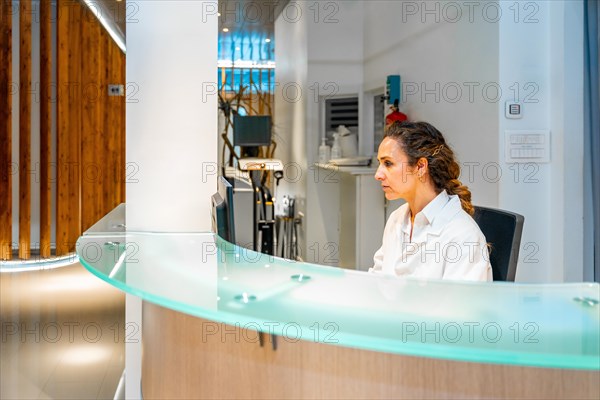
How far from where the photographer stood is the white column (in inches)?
98.9

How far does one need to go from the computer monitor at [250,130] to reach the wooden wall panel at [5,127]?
2.54 meters

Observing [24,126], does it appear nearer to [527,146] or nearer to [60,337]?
[60,337]

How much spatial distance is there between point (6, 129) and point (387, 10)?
171 inches

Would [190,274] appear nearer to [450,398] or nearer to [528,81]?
[450,398]

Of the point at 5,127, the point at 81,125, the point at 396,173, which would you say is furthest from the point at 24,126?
the point at 396,173

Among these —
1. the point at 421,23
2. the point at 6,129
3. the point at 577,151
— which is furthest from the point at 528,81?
the point at 6,129

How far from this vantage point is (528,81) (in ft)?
13.5

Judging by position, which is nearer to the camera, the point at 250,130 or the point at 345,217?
the point at 345,217

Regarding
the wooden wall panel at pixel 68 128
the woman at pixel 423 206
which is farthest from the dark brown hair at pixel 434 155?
the wooden wall panel at pixel 68 128

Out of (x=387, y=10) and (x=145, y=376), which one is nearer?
(x=145, y=376)

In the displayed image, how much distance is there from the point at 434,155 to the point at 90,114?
21.6ft

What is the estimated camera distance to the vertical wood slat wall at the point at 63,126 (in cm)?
738

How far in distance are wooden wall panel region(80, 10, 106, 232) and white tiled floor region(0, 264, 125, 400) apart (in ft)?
5.93

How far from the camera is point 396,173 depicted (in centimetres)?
251
